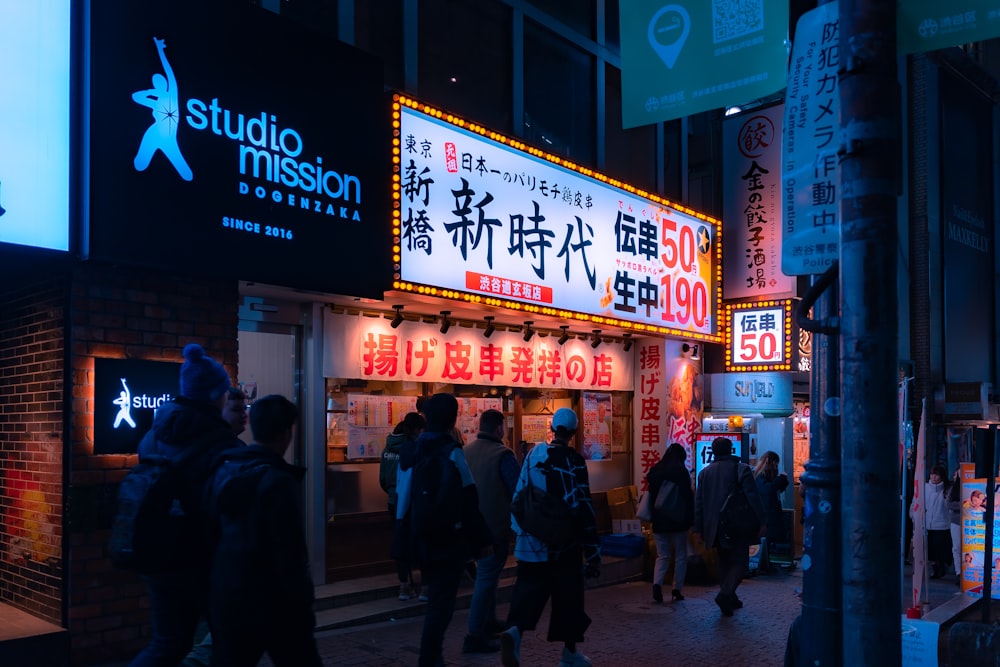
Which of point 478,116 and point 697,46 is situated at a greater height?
point 478,116

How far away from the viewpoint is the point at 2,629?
22.9ft

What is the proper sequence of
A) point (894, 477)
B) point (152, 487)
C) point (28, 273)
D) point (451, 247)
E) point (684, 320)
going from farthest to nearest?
point (684, 320) → point (451, 247) → point (28, 273) → point (152, 487) → point (894, 477)

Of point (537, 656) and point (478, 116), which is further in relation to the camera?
point (478, 116)

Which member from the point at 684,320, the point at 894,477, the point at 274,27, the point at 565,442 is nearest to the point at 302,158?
the point at 274,27

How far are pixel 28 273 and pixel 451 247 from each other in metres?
4.42

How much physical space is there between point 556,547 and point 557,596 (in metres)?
0.42

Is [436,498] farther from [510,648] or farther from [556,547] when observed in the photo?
[510,648]

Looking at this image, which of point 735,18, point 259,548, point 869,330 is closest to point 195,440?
point 259,548

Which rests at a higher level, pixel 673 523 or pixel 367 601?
pixel 673 523

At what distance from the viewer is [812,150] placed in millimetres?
4691

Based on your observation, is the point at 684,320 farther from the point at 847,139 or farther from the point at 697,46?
the point at 847,139

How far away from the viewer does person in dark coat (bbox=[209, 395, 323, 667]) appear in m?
4.11

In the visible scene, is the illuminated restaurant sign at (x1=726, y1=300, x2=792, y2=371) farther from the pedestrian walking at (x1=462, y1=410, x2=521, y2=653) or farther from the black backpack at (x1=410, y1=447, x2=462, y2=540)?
the black backpack at (x1=410, y1=447, x2=462, y2=540)

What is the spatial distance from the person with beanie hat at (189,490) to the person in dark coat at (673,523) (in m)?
6.56
